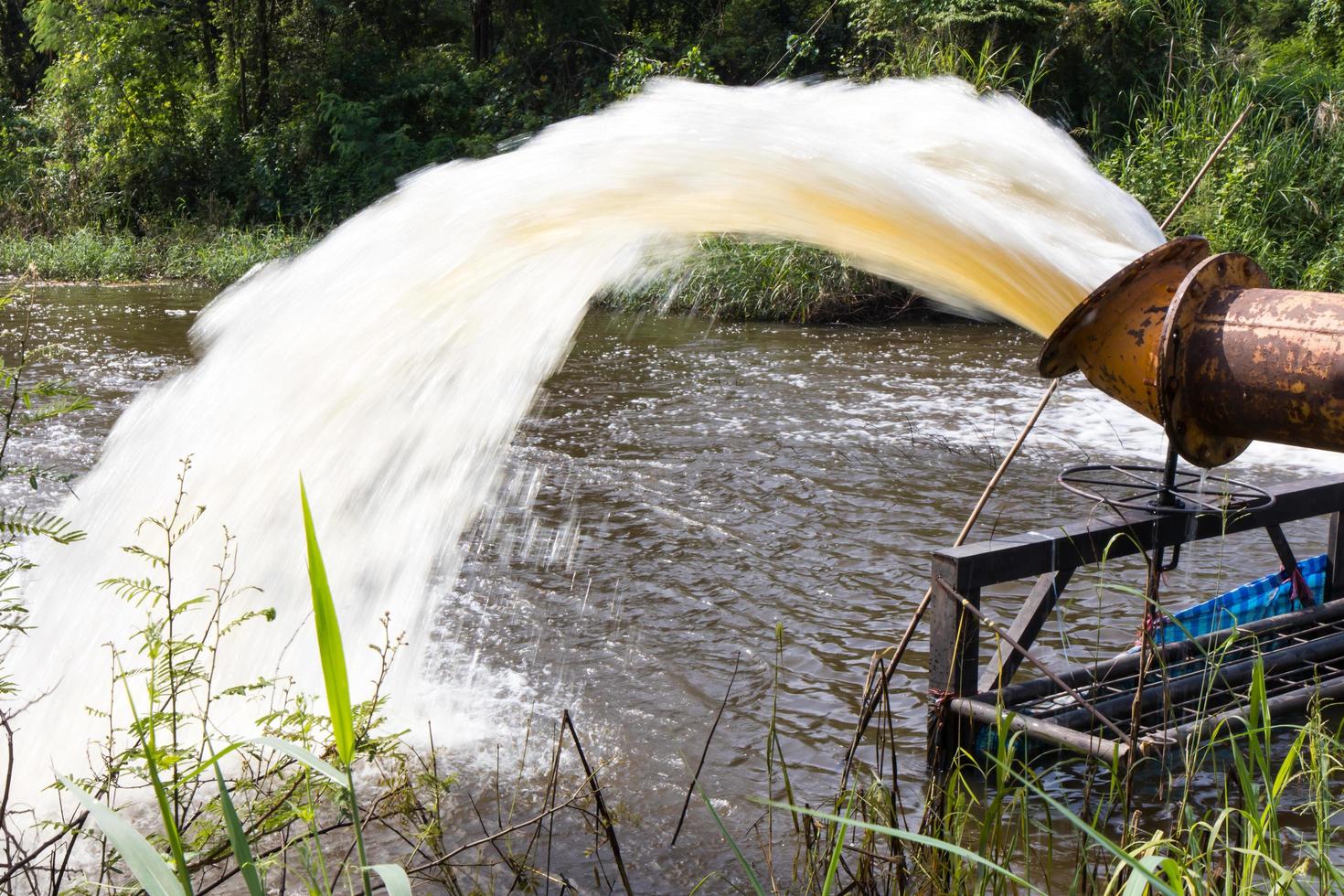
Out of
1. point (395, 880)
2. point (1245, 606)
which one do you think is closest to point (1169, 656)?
point (1245, 606)

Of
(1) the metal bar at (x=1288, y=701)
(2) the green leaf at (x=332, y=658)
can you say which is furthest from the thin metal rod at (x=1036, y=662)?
(2) the green leaf at (x=332, y=658)

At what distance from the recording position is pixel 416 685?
4758 mm

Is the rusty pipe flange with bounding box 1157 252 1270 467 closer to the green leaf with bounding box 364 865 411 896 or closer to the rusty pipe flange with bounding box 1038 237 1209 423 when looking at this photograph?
the rusty pipe flange with bounding box 1038 237 1209 423

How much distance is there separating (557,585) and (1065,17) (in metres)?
14.3

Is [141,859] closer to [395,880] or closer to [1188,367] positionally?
[395,880]

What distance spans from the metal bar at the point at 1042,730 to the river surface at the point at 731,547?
0.34 m

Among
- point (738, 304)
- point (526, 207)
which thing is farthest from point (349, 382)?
point (738, 304)

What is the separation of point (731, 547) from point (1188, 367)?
4.07 m

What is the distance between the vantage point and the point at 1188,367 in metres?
2.66

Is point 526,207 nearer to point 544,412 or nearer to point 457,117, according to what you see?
point 544,412

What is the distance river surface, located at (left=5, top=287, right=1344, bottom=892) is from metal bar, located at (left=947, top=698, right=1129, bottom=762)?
13.4 inches

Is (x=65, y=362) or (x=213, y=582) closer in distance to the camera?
(x=213, y=582)

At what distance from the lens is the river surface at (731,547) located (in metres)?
4.36

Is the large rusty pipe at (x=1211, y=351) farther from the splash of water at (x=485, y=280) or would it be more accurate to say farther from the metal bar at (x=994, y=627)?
the metal bar at (x=994, y=627)
